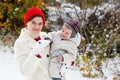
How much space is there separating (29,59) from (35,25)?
Answer: 29 cm

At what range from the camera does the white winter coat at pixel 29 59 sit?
2.60m

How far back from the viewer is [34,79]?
278 centimetres

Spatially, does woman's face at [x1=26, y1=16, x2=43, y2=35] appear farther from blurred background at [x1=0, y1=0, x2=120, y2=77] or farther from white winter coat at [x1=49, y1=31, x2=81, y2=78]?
blurred background at [x1=0, y1=0, x2=120, y2=77]

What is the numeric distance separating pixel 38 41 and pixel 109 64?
4856mm

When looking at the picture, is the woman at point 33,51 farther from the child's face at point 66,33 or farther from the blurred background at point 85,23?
the blurred background at point 85,23

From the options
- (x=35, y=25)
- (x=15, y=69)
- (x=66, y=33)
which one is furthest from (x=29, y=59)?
(x=15, y=69)

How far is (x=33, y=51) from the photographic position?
2.59m

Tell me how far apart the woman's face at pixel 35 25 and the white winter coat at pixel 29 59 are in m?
0.05

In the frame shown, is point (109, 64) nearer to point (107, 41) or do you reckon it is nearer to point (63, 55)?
point (107, 41)

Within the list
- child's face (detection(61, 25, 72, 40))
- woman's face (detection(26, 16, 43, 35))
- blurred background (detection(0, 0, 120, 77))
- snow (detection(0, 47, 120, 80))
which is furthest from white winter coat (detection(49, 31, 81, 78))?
blurred background (detection(0, 0, 120, 77))

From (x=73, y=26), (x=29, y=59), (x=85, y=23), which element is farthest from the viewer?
(x=85, y=23)

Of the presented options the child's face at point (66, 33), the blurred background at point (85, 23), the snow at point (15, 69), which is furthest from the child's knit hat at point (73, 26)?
the blurred background at point (85, 23)

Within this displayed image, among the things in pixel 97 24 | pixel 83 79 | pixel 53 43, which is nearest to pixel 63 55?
pixel 53 43

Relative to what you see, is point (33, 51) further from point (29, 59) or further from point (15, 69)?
point (15, 69)
